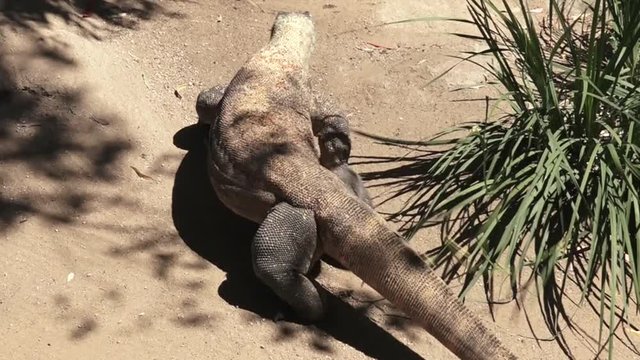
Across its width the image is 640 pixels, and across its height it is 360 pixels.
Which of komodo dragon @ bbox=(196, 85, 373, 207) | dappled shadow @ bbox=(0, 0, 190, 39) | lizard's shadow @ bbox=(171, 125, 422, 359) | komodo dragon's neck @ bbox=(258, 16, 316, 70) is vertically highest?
komodo dragon's neck @ bbox=(258, 16, 316, 70)

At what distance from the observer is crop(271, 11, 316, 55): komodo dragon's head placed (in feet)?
21.0

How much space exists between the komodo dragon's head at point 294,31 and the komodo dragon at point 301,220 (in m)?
0.93

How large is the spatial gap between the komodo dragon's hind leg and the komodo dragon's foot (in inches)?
61.5

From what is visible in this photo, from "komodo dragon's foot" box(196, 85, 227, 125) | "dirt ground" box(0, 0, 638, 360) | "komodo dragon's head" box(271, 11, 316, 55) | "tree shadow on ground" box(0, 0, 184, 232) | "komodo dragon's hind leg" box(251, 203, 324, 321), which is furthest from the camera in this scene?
"komodo dragon's head" box(271, 11, 316, 55)


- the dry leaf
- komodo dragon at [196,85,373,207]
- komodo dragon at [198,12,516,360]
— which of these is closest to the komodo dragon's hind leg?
komodo dragon at [198,12,516,360]

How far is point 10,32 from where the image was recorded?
5.74 meters

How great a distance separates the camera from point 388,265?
439 cm

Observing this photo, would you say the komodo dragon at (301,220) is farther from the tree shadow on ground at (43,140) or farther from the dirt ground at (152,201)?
the tree shadow on ground at (43,140)

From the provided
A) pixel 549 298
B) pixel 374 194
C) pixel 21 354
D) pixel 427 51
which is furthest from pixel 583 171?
pixel 21 354

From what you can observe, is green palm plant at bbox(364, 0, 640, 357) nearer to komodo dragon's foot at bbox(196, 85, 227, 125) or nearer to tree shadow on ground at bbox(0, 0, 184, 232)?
komodo dragon's foot at bbox(196, 85, 227, 125)

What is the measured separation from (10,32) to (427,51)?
11.6 ft

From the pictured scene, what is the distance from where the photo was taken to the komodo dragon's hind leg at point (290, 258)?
177 inches

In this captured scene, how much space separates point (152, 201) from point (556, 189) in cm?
251

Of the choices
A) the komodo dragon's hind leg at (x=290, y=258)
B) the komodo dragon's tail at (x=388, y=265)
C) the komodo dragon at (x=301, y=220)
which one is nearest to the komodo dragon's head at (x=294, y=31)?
the komodo dragon at (x=301, y=220)
